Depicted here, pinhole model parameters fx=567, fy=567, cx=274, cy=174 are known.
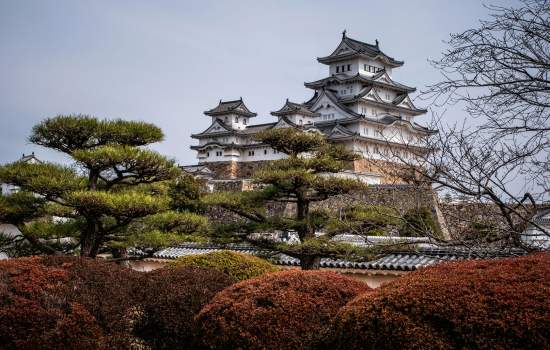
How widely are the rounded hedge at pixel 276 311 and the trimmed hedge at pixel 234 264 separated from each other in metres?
2.58

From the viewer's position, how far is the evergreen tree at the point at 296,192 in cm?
1120

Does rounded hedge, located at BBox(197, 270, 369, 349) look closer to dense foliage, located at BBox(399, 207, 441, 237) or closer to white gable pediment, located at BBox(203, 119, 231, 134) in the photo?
dense foliage, located at BBox(399, 207, 441, 237)

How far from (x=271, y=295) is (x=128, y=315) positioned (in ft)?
6.29

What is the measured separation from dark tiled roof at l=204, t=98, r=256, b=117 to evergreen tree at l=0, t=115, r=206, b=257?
34807 millimetres

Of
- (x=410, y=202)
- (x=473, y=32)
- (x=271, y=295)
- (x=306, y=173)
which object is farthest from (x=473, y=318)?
(x=410, y=202)

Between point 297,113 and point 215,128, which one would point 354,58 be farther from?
point 215,128

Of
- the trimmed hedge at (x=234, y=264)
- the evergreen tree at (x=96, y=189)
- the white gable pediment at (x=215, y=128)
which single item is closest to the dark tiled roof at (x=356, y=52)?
the white gable pediment at (x=215, y=128)

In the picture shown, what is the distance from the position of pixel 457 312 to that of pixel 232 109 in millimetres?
42132

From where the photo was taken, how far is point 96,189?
408 inches

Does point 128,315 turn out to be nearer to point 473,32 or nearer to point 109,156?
point 109,156

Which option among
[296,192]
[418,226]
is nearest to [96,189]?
[296,192]

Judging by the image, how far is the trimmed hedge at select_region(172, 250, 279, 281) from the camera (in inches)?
321

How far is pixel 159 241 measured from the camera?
9.91 m

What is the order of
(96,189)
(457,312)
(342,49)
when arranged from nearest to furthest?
(457,312) < (96,189) < (342,49)
